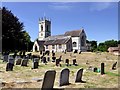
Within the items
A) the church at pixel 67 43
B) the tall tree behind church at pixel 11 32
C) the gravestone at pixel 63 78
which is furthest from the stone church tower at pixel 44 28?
the gravestone at pixel 63 78

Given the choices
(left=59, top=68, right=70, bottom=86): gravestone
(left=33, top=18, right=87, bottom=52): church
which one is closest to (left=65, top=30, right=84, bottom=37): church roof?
(left=33, top=18, right=87, bottom=52): church

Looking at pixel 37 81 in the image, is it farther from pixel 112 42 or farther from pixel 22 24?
pixel 112 42

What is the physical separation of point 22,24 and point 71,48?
36.2 metres

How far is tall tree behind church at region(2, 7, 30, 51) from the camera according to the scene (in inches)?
1679

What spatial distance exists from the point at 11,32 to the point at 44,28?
68536 millimetres

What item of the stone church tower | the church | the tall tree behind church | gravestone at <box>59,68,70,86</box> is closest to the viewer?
gravestone at <box>59,68,70,86</box>

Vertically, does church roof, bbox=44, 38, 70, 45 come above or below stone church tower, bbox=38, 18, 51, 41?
below

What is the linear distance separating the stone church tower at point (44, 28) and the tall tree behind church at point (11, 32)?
202 ft

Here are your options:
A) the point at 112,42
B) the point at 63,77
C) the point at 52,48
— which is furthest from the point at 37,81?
the point at 112,42

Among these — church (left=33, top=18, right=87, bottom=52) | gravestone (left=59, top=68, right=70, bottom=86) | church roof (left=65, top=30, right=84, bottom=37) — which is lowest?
gravestone (left=59, top=68, right=70, bottom=86)

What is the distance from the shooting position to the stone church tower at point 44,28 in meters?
110

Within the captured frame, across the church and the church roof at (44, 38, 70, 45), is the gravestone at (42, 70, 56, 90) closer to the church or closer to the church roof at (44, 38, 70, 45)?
the church

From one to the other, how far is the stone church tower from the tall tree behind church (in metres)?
61.7

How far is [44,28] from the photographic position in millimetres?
111875
